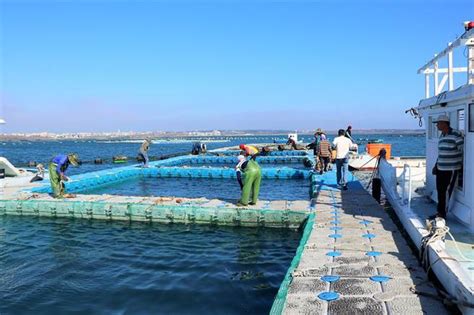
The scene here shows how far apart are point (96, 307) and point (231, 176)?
14.4 metres

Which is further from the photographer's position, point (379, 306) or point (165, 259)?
point (165, 259)

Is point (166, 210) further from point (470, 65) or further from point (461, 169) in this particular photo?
point (470, 65)

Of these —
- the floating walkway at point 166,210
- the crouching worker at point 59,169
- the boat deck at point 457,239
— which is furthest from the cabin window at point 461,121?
the crouching worker at point 59,169

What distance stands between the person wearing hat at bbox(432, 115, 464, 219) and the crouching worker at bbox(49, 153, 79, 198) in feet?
29.6

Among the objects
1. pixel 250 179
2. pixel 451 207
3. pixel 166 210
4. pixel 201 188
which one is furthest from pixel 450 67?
pixel 201 188

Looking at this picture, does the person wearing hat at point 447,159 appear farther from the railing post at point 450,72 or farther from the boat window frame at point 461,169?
the railing post at point 450,72

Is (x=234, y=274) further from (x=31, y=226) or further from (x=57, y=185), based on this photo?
(x=57, y=185)


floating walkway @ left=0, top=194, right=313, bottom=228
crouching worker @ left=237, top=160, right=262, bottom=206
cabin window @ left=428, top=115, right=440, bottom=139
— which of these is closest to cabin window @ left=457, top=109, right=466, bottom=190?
cabin window @ left=428, top=115, right=440, bottom=139

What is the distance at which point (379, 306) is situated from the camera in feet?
14.7

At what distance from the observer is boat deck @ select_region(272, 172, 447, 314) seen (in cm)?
451

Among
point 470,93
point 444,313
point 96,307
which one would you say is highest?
point 470,93

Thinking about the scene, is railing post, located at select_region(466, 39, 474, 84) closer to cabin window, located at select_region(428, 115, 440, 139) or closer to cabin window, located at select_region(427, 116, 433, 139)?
cabin window, located at select_region(428, 115, 440, 139)

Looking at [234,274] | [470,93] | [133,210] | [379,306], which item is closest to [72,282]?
[234,274]

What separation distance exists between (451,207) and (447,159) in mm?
901
